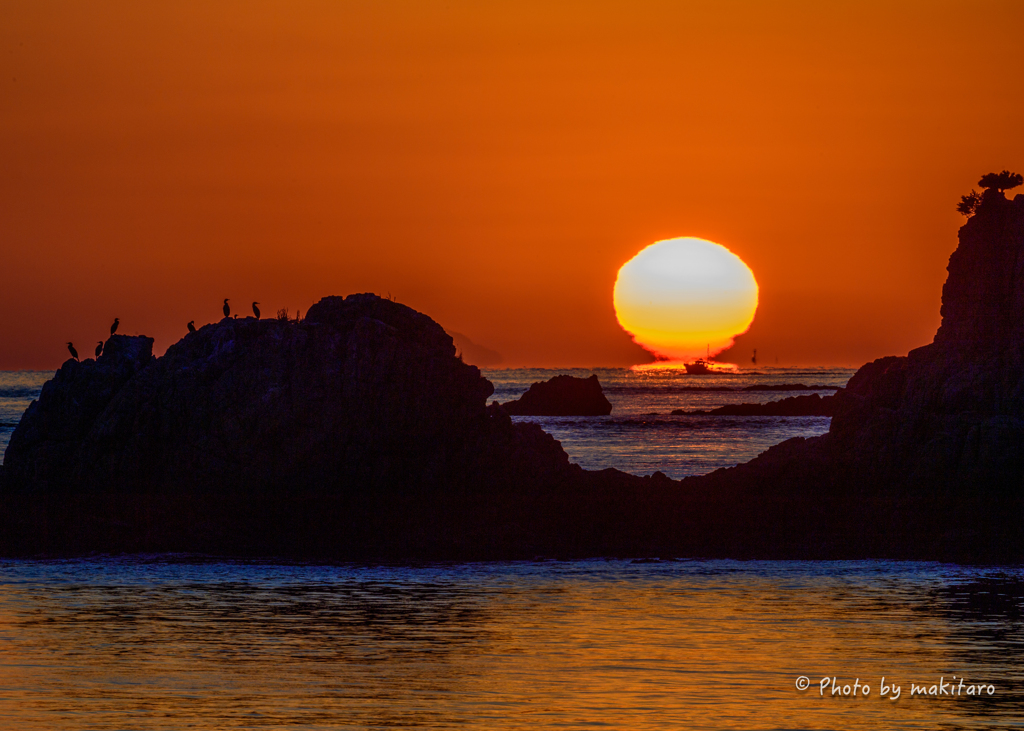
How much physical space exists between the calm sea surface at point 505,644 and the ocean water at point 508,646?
7 centimetres

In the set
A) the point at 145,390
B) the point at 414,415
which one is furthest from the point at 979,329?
the point at 145,390

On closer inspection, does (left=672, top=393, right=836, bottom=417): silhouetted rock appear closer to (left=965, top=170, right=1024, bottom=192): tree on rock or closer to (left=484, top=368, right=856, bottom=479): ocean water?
(left=484, top=368, right=856, bottom=479): ocean water

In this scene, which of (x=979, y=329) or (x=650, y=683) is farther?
(x=979, y=329)

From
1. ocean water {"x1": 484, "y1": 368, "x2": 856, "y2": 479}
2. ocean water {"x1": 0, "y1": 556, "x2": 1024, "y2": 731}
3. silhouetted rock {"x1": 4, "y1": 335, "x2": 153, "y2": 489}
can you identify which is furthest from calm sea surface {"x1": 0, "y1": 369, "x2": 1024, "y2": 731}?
ocean water {"x1": 484, "y1": 368, "x2": 856, "y2": 479}

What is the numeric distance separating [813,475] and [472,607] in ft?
60.2

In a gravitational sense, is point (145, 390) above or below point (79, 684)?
above

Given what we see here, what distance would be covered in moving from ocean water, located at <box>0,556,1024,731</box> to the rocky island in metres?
3.27

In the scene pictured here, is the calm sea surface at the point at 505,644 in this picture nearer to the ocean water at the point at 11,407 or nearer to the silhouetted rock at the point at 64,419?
the silhouetted rock at the point at 64,419

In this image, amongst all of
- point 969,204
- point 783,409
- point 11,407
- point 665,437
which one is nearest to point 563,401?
point 783,409

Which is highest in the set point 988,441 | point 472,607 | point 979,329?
point 979,329

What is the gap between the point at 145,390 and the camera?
40.7 m

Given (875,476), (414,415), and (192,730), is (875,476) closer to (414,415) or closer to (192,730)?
(414,415)

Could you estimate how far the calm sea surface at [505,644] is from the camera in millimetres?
17703

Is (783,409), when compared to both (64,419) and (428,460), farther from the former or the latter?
(64,419)
